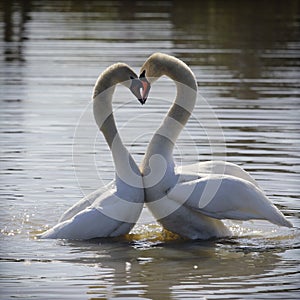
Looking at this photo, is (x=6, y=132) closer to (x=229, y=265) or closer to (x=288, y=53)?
(x=229, y=265)

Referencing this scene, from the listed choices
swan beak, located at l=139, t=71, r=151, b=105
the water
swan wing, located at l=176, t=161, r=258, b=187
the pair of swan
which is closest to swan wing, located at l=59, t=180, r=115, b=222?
the pair of swan

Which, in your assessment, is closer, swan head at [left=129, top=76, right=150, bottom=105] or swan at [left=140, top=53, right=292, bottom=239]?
swan at [left=140, top=53, right=292, bottom=239]

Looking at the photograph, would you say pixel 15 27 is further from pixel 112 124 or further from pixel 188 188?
pixel 188 188

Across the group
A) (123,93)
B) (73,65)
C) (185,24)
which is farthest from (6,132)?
(185,24)

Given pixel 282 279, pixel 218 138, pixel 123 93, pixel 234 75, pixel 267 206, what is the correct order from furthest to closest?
1. pixel 234 75
2. pixel 123 93
3. pixel 218 138
4. pixel 267 206
5. pixel 282 279

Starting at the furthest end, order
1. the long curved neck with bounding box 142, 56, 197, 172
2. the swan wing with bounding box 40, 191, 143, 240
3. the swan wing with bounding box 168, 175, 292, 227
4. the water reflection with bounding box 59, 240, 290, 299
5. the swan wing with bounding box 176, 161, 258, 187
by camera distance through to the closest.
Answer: the long curved neck with bounding box 142, 56, 197, 172, the swan wing with bounding box 176, 161, 258, 187, the swan wing with bounding box 40, 191, 143, 240, the swan wing with bounding box 168, 175, 292, 227, the water reflection with bounding box 59, 240, 290, 299

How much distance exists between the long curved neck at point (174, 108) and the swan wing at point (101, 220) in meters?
0.45

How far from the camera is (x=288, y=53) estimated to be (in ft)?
82.4

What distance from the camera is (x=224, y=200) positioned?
9906 mm

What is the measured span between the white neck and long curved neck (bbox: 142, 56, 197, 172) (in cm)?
15

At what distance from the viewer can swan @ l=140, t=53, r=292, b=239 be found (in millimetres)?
9898

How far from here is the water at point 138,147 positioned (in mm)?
9000

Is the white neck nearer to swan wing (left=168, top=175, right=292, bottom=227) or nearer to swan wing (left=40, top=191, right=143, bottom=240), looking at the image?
swan wing (left=40, top=191, right=143, bottom=240)

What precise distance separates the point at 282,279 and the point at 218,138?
237 inches
